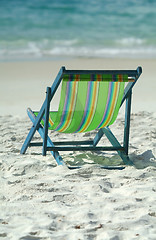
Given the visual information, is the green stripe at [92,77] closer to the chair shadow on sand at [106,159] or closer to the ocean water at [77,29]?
the chair shadow on sand at [106,159]

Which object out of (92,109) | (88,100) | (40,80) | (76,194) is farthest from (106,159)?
(40,80)

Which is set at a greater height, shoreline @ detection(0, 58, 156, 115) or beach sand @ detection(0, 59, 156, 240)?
shoreline @ detection(0, 58, 156, 115)

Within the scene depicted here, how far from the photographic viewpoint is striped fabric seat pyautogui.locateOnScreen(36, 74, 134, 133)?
3877 millimetres

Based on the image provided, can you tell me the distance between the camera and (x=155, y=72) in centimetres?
1026

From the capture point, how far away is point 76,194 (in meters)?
3.46

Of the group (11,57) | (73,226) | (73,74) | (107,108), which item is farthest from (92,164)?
(11,57)

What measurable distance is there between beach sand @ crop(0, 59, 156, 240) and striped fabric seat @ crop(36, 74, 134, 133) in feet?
1.18

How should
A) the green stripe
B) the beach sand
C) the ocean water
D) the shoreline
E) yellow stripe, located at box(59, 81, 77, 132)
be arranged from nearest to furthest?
1. the beach sand
2. the green stripe
3. yellow stripe, located at box(59, 81, 77, 132)
4. the shoreline
5. the ocean water

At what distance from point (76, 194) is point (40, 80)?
623 cm

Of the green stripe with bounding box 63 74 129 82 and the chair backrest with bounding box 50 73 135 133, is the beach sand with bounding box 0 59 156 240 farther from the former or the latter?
the green stripe with bounding box 63 74 129 82

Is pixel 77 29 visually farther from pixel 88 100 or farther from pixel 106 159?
pixel 88 100

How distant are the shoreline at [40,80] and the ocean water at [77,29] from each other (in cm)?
94

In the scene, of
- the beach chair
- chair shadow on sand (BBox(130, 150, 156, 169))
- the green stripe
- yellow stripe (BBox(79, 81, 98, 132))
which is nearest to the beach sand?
chair shadow on sand (BBox(130, 150, 156, 169))

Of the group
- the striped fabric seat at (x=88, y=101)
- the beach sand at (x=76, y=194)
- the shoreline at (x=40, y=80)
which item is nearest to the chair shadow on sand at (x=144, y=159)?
the beach sand at (x=76, y=194)
